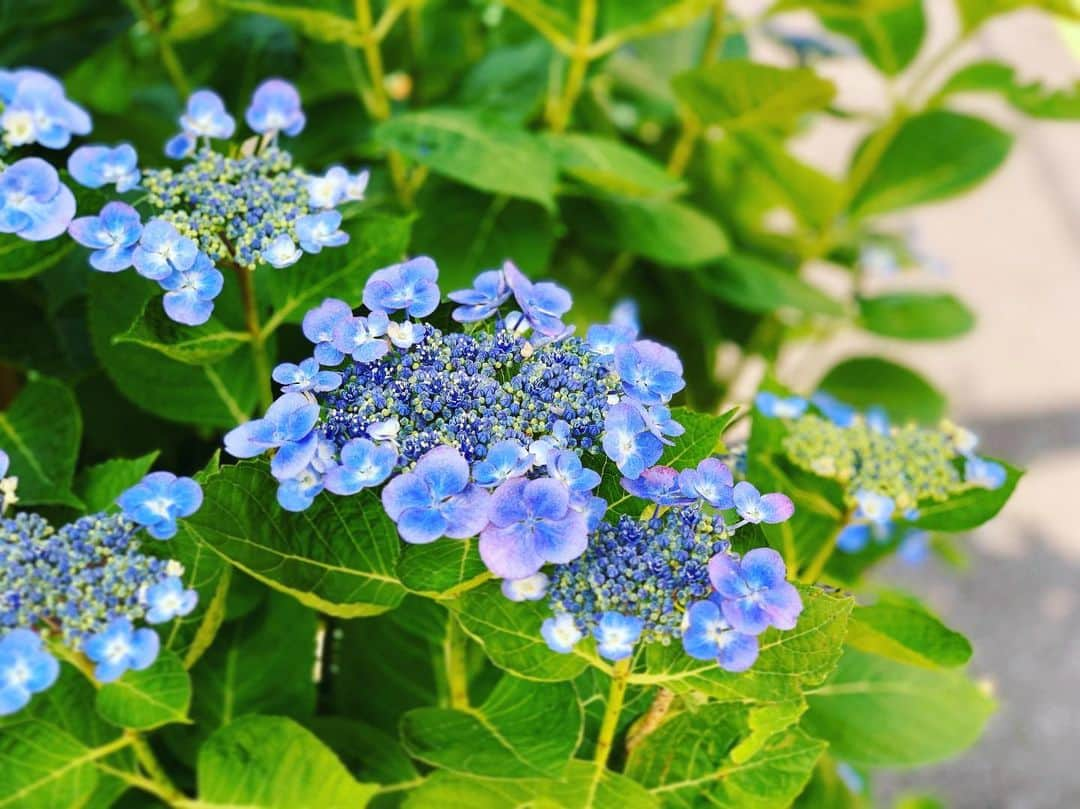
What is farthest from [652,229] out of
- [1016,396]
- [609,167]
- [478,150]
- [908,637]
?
[1016,396]

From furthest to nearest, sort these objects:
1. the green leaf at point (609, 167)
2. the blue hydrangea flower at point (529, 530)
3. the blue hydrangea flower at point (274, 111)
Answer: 1. the green leaf at point (609, 167)
2. the blue hydrangea flower at point (274, 111)
3. the blue hydrangea flower at point (529, 530)

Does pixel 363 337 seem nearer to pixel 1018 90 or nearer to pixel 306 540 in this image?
pixel 306 540

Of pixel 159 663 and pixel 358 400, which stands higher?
pixel 358 400

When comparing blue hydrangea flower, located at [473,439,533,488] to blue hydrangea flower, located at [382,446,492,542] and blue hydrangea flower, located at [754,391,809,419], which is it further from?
blue hydrangea flower, located at [754,391,809,419]

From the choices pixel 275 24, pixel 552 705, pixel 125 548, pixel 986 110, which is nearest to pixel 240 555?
pixel 125 548

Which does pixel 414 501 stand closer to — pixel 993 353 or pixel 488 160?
pixel 488 160

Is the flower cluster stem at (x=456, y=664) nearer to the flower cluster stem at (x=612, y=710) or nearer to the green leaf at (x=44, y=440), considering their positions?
the flower cluster stem at (x=612, y=710)

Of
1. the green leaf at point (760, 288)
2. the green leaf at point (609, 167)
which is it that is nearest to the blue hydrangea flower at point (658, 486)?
the green leaf at point (609, 167)
